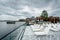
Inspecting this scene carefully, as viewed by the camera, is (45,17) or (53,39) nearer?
(53,39)

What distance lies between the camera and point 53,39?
3768 mm

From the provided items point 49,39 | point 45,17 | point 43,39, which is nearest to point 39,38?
point 43,39

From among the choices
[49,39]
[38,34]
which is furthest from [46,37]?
[38,34]

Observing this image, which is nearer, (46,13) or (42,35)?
(42,35)

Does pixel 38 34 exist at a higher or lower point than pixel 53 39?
higher

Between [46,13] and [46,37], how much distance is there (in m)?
38.5

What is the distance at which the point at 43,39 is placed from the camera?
3689mm

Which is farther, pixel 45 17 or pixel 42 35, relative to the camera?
pixel 45 17

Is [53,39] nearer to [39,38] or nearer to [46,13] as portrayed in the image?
[39,38]

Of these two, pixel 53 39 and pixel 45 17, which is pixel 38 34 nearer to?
pixel 53 39

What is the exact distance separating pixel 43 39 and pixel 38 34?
1.06ft

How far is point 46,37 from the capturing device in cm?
380

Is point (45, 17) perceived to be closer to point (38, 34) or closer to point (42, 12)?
point (42, 12)

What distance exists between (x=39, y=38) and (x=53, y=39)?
0.58 meters
